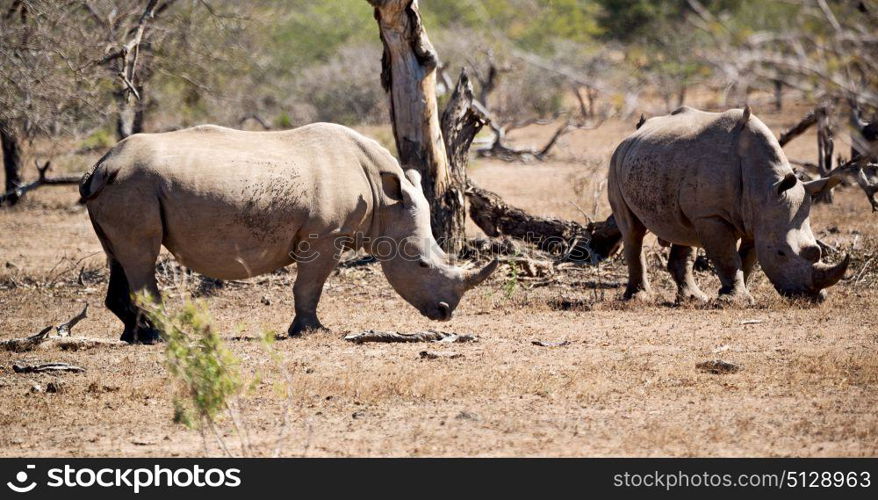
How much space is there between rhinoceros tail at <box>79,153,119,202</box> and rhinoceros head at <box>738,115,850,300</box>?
5.59 meters

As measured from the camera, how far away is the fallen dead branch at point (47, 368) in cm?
882

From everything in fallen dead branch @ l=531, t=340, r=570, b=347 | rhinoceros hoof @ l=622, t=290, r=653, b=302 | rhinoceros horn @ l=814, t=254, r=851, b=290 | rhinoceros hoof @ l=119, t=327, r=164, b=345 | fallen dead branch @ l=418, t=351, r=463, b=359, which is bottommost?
rhinoceros hoof @ l=622, t=290, r=653, b=302

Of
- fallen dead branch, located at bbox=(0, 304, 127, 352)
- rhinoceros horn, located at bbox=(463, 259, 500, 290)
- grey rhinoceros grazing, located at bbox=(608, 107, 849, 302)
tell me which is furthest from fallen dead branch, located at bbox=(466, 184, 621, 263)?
fallen dead branch, located at bbox=(0, 304, 127, 352)

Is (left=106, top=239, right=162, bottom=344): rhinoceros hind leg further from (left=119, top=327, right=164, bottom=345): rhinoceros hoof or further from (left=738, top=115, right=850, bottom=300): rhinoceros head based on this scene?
(left=738, top=115, right=850, bottom=300): rhinoceros head

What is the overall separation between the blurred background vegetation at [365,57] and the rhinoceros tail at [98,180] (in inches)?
130

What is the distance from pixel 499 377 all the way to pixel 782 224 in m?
Answer: 3.72

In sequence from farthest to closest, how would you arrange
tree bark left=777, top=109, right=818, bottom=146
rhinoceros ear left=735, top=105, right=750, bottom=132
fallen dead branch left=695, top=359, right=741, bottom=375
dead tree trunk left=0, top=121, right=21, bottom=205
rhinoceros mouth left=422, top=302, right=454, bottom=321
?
dead tree trunk left=0, top=121, right=21, bottom=205, tree bark left=777, top=109, right=818, bottom=146, rhinoceros ear left=735, top=105, right=750, bottom=132, rhinoceros mouth left=422, top=302, right=454, bottom=321, fallen dead branch left=695, top=359, right=741, bottom=375

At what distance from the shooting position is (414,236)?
1045 centimetres

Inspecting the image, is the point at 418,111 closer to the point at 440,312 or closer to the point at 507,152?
the point at 440,312

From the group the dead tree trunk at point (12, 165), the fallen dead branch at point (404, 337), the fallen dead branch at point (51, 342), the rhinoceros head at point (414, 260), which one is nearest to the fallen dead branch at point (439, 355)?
the fallen dead branch at point (404, 337)

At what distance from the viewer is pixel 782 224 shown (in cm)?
1077

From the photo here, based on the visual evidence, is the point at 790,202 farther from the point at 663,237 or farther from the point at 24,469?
the point at 24,469

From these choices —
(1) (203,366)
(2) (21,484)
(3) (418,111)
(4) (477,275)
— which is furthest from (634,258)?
(2) (21,484)

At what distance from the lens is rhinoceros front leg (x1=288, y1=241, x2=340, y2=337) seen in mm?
10211
